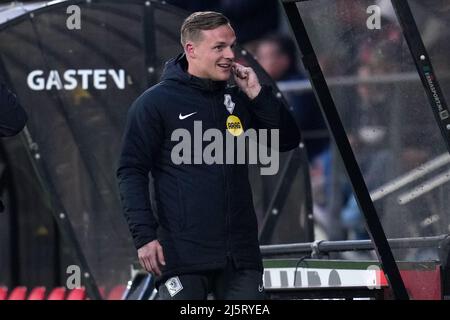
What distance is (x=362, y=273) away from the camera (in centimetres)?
776

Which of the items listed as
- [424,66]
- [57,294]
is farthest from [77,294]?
[424,66]

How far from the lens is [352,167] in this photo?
7.38 meters

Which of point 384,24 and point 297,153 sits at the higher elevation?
point 297,153

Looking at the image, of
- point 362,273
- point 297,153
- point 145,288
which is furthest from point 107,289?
point 362,273

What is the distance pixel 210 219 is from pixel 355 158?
4.15 ft

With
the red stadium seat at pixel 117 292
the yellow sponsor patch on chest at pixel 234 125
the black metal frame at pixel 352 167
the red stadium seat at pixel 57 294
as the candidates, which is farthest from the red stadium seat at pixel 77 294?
the yellow sponsor patch on chest at pixel 234 125

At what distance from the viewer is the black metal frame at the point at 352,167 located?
23.9 ft

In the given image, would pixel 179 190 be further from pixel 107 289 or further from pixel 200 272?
pixel 107 289

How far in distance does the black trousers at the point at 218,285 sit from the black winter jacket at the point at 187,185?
0.04 m

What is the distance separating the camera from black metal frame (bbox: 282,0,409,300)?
727 centimetres

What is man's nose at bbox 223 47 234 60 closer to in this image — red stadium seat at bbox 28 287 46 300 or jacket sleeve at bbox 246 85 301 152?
jacket sleeve at bbox 246 85 301 152

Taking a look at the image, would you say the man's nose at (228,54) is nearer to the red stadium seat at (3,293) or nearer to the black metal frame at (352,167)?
the black metal frame at (352,167)
